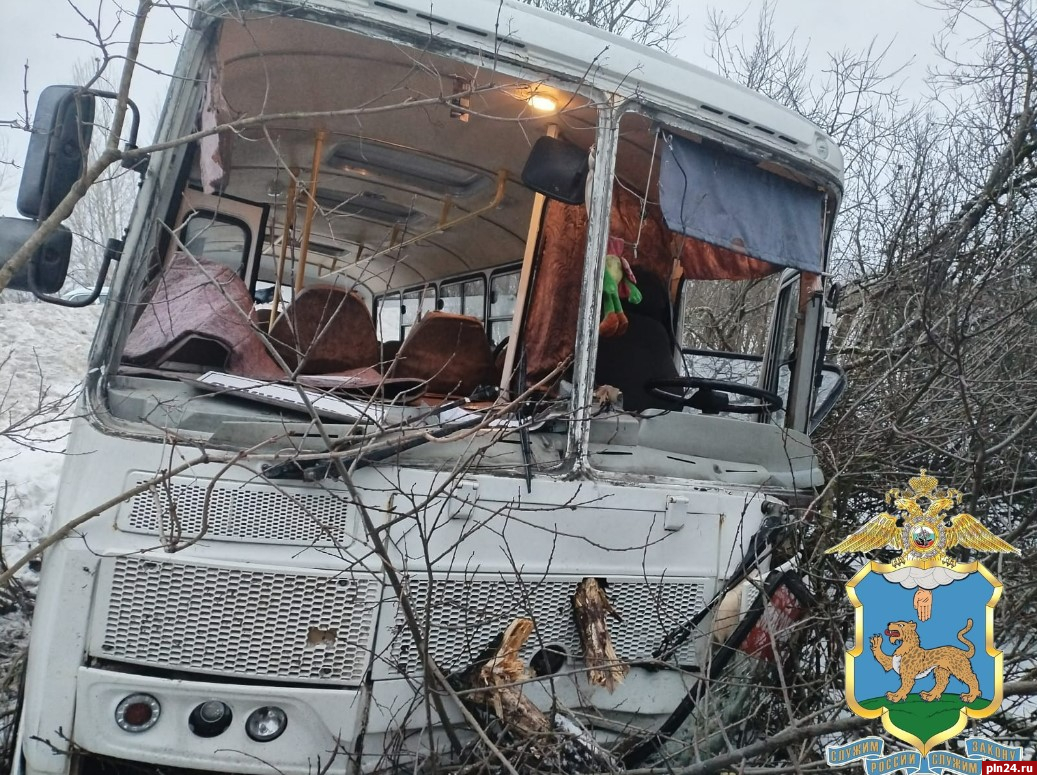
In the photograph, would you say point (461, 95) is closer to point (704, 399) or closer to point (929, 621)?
point (704, 399)

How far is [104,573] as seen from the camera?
2.58 m

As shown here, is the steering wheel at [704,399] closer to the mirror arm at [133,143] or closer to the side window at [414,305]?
the mirror arm at [133,143]

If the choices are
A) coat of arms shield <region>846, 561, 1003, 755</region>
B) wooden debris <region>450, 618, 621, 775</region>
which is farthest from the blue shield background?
wooden debris <region>450, 618, 621, 775</region>

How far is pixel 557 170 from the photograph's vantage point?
3662 mm

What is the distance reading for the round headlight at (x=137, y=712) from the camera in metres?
2.61

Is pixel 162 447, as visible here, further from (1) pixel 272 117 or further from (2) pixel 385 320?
(2) pixel 385 320

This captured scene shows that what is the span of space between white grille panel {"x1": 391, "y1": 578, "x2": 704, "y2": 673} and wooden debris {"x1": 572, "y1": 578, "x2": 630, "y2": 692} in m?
0.03

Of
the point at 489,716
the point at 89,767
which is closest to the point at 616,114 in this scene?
the point at 489,716

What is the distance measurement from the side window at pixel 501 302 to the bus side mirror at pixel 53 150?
2868 millimetres

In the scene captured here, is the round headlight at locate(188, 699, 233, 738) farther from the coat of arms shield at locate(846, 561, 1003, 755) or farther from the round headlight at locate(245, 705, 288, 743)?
the coat of arms shield at locate(846, 561, 1003, 755)

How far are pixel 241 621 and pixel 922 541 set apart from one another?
222cm

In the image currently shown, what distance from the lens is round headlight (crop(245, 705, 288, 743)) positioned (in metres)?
2.73

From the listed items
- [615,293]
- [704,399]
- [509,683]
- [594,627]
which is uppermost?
[615,293]

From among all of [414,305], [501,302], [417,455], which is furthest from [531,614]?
[414,305]
